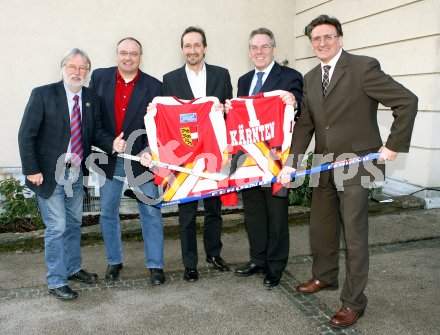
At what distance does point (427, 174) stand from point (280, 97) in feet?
11.4

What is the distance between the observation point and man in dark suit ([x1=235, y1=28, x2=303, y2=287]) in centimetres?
424

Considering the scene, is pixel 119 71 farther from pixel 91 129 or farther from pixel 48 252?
pixel 48 252

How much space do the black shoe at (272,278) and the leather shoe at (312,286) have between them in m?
0.23

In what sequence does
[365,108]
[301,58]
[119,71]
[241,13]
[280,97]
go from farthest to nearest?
[301,58] < [241,13] < [119,71] < [280,97] < [365,108]

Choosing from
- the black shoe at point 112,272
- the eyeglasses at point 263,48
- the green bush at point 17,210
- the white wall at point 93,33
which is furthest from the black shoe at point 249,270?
the white wall at point 93,33

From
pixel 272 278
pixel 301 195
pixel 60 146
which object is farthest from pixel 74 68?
pixel 301 195

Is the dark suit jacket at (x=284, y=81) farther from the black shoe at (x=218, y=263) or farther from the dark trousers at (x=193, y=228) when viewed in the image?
the black shoe at (x=218, y=263)

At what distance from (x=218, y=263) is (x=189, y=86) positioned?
73.4 inches

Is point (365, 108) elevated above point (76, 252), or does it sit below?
above

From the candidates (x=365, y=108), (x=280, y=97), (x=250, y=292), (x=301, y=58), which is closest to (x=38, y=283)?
(x=250, y=292)

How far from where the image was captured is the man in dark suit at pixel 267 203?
424 centimetres

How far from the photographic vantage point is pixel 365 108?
361 cm

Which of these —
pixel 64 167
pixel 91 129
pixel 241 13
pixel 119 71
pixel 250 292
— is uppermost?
pixel 241 13

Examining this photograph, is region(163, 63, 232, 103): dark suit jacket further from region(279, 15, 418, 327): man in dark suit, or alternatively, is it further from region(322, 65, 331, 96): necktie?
region(322, 65, 331, 96): necktie
